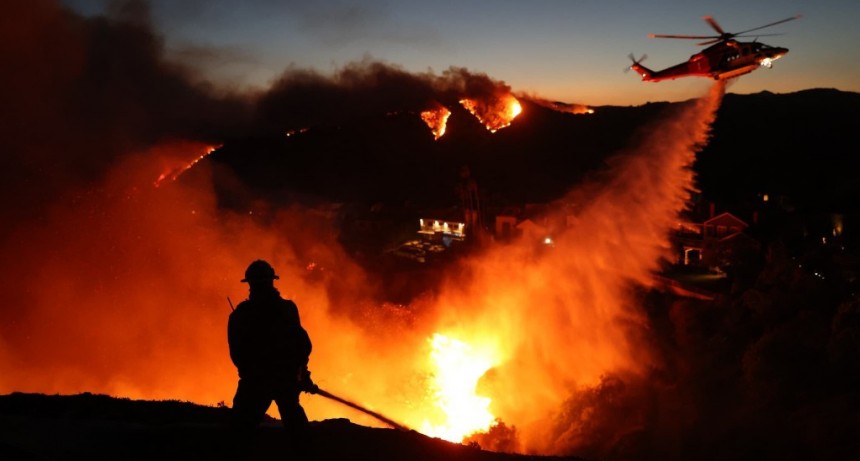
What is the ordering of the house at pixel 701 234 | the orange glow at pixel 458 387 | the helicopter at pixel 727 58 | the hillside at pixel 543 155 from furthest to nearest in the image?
the hillside at pixel 543 155 → the house at pixel 701 234 → the orange glow at pixel 458 387 → the helicopter at pixel 727 58

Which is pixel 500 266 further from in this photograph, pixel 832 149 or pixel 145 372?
pixel 832 149

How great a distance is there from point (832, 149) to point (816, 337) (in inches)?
2276

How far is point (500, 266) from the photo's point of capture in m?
33.7

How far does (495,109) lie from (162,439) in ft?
53.4

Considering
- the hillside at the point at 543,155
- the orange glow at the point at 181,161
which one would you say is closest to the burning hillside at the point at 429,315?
the orange glow at the point at 181,161

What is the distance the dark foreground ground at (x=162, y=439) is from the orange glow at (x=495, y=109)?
531 inches

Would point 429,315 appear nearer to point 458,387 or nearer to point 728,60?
point 458,387

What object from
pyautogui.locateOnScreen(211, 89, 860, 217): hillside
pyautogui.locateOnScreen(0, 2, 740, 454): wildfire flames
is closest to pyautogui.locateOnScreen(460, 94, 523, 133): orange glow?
pyautogui.locateOnScreen(0, 2, 740, 454): wildfire flames

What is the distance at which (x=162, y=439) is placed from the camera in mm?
6605

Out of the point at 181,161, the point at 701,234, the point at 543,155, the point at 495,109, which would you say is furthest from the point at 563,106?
the point at 543,155

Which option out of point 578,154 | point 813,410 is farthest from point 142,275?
point 578,154

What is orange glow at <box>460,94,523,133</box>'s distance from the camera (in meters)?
20.2

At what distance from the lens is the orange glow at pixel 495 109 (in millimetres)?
20203

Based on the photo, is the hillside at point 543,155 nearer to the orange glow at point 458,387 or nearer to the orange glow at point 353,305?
the orange glow at point 353,305
